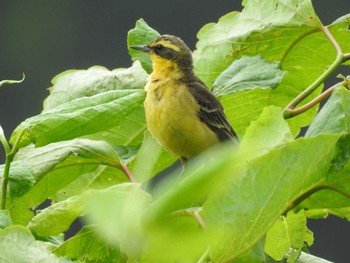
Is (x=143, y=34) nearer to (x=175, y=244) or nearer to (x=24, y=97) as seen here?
(x=175, y=244)

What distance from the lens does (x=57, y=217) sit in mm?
1360

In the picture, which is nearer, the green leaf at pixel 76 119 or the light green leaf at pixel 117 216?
the light green leaf at pixel 117 216

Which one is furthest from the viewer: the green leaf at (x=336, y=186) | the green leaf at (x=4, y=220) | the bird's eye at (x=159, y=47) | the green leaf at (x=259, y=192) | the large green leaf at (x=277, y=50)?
the bird's eye at (x=159, y=47)

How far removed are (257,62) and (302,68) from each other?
0.10m

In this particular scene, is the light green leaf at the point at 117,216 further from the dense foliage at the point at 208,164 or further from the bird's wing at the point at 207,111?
the bird's wing at the point at 207,111

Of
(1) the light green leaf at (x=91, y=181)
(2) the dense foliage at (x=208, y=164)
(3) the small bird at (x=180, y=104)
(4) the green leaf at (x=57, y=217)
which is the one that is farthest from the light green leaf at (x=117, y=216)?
(3) the small bird at (x=180, y=104)

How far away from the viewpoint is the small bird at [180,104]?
3607mm

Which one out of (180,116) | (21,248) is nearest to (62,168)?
(21,248)

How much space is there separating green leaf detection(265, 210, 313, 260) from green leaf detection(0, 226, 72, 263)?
37cm

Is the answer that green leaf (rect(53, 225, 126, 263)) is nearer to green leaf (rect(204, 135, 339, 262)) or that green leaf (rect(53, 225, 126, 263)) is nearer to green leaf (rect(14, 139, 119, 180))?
green leaf (rect(14, 139, 119, 180))

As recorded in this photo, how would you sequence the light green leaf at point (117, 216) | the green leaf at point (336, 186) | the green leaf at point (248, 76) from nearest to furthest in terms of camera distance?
the light green leaf at point (117, 216) → the green leaf at point (336, 186) → the green leaf at point (248, 76)

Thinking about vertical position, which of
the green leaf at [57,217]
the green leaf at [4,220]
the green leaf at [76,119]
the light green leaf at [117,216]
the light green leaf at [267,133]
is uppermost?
the light green leaf at [117,216]

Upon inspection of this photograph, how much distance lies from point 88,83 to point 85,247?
44 cm

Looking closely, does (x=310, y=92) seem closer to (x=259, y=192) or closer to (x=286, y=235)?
(x=286, y=235)
